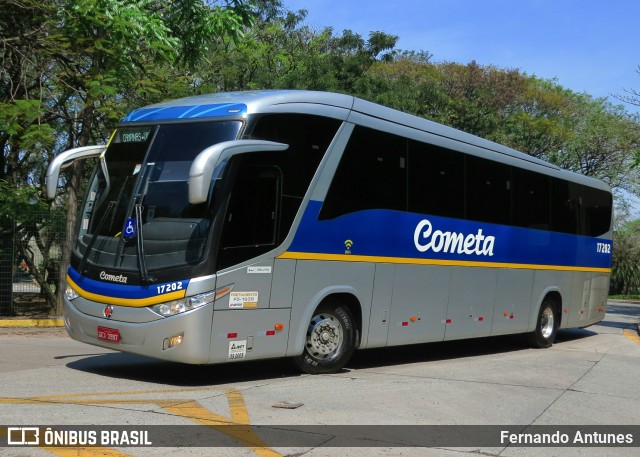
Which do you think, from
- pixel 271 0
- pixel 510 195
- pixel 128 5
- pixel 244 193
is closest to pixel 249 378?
pixel 244 193

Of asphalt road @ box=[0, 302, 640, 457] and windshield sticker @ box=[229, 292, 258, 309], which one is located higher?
windshield sticker @ box=[229, 292, 258, 309]

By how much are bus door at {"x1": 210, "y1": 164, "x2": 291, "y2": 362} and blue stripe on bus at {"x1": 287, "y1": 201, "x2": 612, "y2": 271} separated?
1.80ft

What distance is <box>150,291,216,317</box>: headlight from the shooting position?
880 centimetres

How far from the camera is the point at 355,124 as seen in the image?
1089cm

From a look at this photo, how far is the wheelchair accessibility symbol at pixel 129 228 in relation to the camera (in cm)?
916

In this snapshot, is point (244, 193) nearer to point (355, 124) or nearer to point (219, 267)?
point (219, 267)

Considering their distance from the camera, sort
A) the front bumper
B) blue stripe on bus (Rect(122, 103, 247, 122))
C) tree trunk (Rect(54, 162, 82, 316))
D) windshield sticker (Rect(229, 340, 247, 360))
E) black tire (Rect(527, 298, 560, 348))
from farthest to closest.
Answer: tree trunk (Rect(54, 162, 82, 316)) → black tire (Rect(527, 298, 560, 348)) → blue stripe on bus (Rect(122, 103, 247, 122)) → windshield sticker (Rect(229, 340, 247, 360)) → the front bumper

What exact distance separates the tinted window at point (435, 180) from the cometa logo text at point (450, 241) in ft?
0.99

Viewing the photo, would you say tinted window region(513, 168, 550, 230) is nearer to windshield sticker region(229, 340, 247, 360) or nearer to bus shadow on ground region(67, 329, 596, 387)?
bus shadow on ground region(67, 329, 596, 387)

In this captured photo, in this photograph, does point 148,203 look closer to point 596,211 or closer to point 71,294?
point 71,294

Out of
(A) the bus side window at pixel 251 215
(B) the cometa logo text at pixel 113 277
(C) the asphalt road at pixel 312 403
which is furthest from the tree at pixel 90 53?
(A) the bus side window at pixel 251 215

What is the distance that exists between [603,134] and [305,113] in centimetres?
3994

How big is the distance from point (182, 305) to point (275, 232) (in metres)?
1.57

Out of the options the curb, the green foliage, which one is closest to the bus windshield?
the curb
